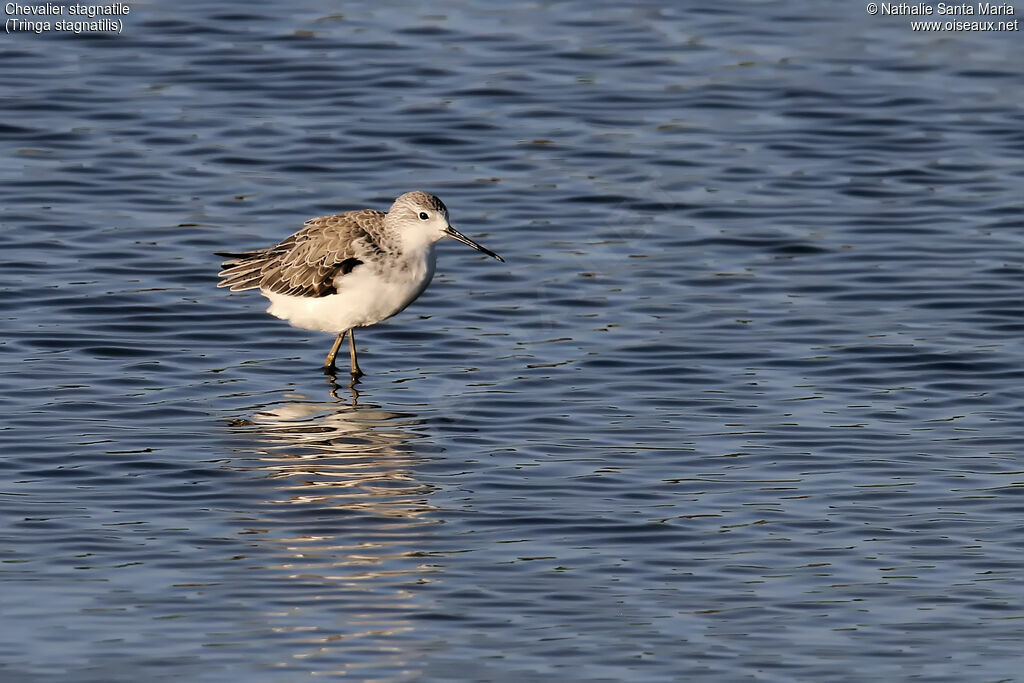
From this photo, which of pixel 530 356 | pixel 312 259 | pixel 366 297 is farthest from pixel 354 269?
pixel 530 356

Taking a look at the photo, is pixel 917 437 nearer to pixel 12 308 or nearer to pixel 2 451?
pixel 2 451

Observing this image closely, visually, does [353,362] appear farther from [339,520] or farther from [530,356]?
[339,520]

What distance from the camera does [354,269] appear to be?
1465cm

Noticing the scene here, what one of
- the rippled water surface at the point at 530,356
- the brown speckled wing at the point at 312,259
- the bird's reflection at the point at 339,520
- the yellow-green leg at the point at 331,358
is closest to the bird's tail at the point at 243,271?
the brown speckled wing at the point at 312,259

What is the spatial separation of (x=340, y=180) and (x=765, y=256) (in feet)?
15.1

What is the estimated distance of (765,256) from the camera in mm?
17297

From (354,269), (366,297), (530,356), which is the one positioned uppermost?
(354,269)

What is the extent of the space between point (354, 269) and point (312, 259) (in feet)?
1.35

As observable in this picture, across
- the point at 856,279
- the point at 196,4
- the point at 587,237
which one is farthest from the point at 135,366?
the point at 196,4

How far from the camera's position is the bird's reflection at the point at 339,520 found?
9.75 metres

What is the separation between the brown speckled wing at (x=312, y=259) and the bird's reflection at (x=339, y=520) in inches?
35.2

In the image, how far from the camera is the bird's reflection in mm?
9750

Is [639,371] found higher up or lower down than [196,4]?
lower down

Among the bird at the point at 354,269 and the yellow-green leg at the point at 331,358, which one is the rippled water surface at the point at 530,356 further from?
the bird at the point at 354,269
